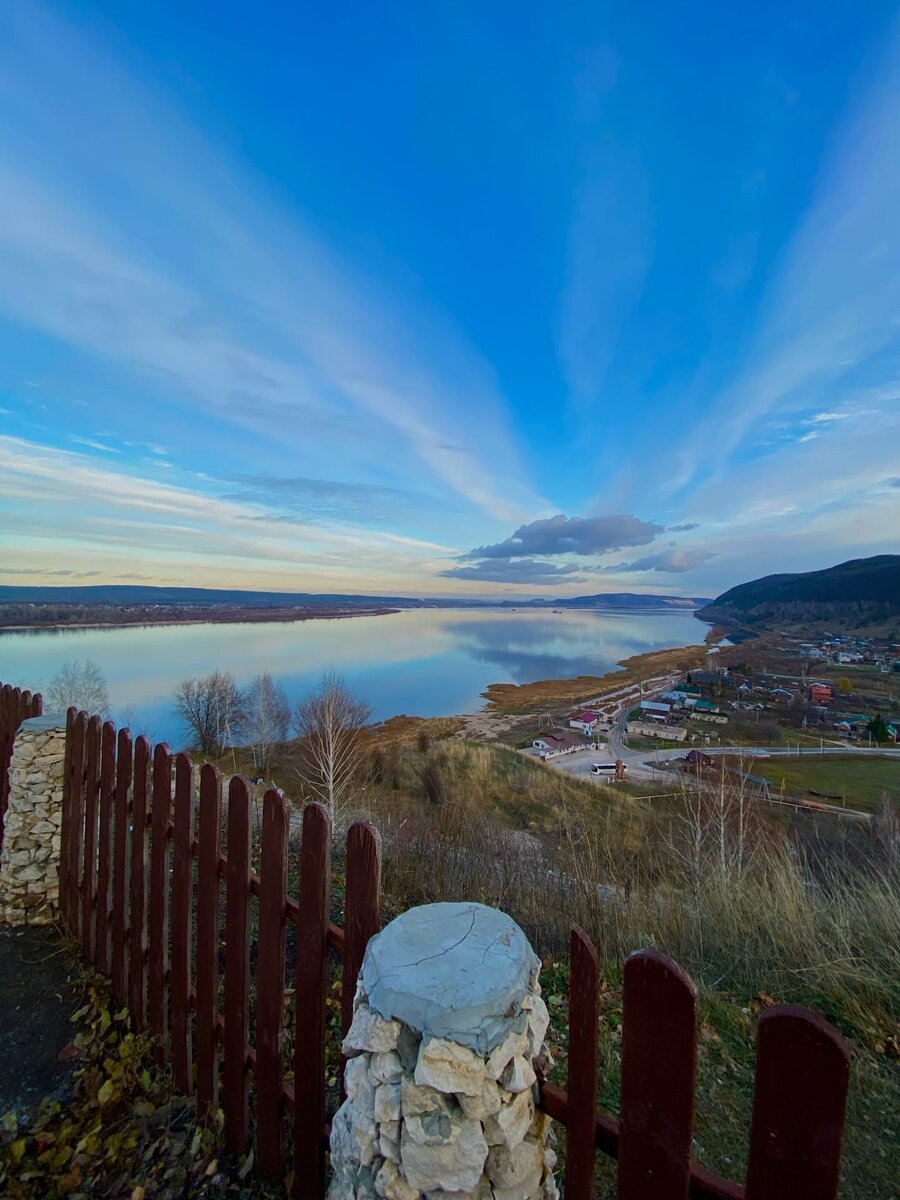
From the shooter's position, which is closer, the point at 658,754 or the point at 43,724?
the point at 43,724

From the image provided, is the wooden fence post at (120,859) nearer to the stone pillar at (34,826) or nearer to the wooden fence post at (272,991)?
the stone pillar at (34,826)

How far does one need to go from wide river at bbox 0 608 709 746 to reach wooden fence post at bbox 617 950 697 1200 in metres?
23.3

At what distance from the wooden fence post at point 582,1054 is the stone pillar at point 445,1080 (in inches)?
3.0

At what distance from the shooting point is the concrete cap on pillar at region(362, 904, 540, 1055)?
100cm

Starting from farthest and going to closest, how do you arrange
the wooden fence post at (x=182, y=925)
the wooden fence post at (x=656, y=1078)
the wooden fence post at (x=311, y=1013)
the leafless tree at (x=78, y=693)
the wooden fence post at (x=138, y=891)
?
1. the leafless tree at (x=78, y=693)
2. the wooden fence post at (x=138, y=891)
3. the wooden fence post at (x=182, y=925)
4. the wooden fence post at (x=311, y=1013)
5. the wooden fence post at (x=656, y=1078)

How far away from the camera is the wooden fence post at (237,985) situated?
6.10 feet

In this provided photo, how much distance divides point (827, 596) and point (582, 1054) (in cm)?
10728

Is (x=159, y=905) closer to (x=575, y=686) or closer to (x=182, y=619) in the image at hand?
(x=575, y=686)

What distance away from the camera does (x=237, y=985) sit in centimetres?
189

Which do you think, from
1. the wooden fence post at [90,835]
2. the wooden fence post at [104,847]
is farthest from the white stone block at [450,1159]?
the wooden fence post at [90,835]

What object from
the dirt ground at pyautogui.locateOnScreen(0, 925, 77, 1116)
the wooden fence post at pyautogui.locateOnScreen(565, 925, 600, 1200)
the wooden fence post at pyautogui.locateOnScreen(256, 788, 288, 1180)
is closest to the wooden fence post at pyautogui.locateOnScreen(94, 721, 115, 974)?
the dirt ground at pyautogui.locateOnScreen(0, 925, 77, 1116)

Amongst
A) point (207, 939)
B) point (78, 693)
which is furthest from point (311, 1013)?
point (78, 693)

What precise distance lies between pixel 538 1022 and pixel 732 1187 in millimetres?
408

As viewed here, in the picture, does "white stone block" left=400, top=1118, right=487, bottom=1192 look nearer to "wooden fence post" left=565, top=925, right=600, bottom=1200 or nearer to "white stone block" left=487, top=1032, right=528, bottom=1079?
"white stone block" left=487, top=1032, right=528, bottom=1079
